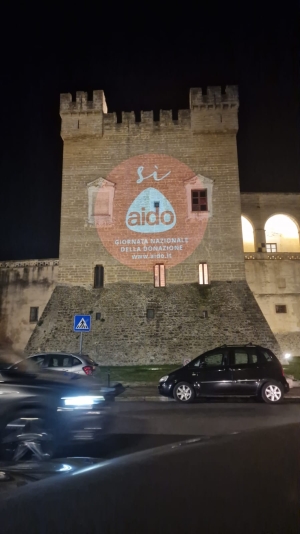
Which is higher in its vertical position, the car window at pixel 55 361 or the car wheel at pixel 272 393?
the car window at pixel 55 361

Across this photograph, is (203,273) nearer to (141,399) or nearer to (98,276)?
(98,276)

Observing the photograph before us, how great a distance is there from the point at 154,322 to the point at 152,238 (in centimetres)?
487

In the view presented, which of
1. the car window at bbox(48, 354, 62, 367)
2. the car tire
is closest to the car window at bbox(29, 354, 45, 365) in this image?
the car window at bbox(48, 354, 62, 367)

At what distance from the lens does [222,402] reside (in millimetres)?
11258

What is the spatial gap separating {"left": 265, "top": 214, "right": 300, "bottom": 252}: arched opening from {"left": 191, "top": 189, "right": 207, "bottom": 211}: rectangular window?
10.8m

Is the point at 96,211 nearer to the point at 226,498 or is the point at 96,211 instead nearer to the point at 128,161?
the point at 128,161

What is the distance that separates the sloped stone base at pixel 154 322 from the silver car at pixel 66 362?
8435 mm

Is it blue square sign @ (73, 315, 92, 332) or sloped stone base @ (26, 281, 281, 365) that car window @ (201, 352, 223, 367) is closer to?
blue square sign @ (73, 315, 92, 332)

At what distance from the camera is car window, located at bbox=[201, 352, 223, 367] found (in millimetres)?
11242

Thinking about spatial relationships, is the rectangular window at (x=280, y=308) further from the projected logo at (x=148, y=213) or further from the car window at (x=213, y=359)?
the car window at (x=213, y=359)

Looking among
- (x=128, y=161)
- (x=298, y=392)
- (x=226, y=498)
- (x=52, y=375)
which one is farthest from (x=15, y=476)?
(x=128, y=161)

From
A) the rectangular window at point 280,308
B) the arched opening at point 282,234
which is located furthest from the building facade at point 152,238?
the arched opening at point 282,234

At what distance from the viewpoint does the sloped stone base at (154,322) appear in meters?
20.6

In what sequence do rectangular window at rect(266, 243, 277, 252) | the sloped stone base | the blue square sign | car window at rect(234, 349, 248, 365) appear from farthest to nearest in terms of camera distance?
rectangular window at rect(266, 243, 277, 252)
the sloped stone base
the blue square sign
car window at rect(234, 349, 248, 365)
